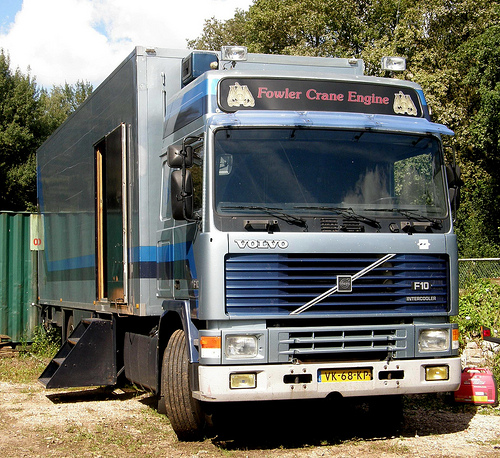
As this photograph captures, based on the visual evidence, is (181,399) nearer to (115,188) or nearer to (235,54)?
(115,188)

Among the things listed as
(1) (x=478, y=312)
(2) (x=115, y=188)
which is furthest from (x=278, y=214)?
(1) (x=478, y=312)

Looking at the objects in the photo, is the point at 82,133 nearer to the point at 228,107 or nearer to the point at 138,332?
the point at 138,332

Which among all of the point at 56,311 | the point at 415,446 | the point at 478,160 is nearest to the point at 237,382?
the point at 415,446

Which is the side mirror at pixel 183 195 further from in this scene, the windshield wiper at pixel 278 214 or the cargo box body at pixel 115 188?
the cargo box body at pixel 115 188

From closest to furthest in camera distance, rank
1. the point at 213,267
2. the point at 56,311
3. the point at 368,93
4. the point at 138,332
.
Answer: the point at 213,267 → the point at 368,93 → the point at 138,332 → the point at 56,311

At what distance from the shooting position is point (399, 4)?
Result: 31.5m

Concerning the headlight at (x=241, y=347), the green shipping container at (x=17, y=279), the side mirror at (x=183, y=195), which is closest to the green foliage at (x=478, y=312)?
the headlight at (x=241, y=347)

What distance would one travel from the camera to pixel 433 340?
6543 mm

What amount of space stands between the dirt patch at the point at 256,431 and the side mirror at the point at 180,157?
2368mm

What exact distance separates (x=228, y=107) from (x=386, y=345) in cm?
258

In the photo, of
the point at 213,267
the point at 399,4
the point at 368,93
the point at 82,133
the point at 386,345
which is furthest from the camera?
the point at 399,4

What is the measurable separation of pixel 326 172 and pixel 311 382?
73.1 inches

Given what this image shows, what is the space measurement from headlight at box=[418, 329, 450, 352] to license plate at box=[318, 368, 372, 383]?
0.58 m

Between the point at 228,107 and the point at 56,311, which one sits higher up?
the point at 228,107
